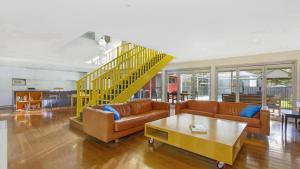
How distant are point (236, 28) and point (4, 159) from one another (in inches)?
157

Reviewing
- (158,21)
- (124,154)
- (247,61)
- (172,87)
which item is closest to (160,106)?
(124,154)

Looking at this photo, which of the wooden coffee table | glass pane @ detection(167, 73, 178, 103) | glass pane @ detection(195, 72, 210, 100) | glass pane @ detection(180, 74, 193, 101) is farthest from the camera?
glass pane @ detection(167, 73, 178, 103)

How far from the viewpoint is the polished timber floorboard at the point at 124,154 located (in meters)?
2.21

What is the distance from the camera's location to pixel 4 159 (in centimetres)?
148

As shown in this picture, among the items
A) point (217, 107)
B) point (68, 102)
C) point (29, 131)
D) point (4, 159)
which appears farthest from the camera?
point (68, 102)

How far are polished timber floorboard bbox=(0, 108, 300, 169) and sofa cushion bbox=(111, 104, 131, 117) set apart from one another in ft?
2.20

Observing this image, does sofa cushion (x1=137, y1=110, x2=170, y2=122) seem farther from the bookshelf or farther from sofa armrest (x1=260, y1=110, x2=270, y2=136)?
the bookshelf

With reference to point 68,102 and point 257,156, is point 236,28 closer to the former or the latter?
point 257,156

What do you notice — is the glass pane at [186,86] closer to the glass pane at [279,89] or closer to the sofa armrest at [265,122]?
the glass pane at [279,89]

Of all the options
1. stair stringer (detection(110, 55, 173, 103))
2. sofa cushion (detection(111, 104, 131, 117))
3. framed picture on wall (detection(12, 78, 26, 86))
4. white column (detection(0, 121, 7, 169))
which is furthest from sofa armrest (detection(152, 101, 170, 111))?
framed picture on wall (detection(12, 78, 26, 86))

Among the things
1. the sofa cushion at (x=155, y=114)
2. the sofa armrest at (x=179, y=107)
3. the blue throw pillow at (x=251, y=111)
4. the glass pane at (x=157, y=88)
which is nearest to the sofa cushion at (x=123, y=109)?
the sofa cushion at (x=155, y=114)

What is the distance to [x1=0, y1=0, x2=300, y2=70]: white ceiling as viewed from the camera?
2.16 metres

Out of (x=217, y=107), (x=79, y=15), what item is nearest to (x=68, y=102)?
(x=79, y=15)

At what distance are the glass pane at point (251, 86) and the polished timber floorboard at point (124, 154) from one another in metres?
2.21
